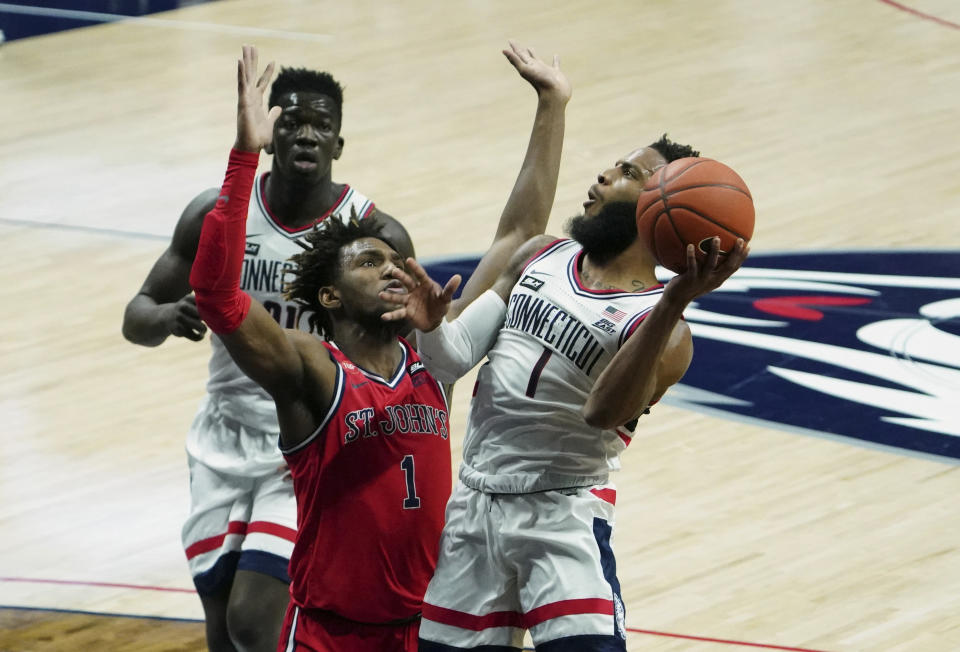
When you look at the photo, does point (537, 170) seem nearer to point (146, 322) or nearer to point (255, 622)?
point (146, 322)

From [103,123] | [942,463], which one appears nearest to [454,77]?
[103,123]

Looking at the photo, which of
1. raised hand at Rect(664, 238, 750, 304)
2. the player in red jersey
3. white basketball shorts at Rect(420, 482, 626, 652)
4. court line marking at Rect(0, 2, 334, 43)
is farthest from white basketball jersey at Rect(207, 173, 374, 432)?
court line marking at Rect(0, 2, 334, 43)

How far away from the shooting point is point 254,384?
5.99 metres

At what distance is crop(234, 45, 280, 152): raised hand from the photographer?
438 cm

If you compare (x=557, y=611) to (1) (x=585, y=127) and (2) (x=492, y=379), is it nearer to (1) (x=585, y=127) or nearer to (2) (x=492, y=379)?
(2) (x=492, y=379)

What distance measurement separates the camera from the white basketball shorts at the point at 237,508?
568cm

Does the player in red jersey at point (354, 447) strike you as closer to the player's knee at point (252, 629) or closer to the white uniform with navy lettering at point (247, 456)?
the player's knee at point (252, 629)

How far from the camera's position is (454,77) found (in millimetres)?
15000

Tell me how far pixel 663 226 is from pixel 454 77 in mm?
10891

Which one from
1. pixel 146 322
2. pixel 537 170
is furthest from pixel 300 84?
pixel 537 170

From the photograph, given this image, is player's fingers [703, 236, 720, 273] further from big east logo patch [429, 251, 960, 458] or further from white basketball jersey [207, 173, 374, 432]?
big east logo patch [429, 251, 960, 458]

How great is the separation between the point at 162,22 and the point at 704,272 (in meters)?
14.4

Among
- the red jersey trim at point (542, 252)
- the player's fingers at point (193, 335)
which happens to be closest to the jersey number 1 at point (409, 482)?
the red jersey trim at point (542, 252)

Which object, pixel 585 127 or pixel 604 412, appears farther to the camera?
pixel 585 127
